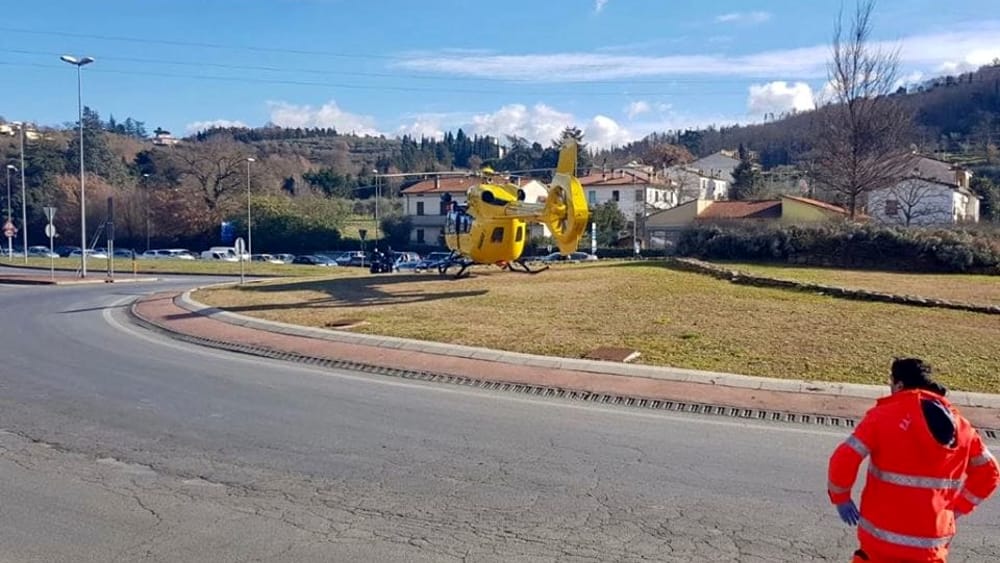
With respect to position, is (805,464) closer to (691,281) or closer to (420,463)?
(420,463)

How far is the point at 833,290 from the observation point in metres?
20.7

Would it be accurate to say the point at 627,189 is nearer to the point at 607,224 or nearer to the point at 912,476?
the point at 607,224

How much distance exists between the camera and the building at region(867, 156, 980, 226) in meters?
53.7

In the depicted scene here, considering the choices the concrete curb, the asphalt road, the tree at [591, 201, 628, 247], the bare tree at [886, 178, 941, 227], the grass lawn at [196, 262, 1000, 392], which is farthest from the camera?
the tree at [591, 201, 628, 247]

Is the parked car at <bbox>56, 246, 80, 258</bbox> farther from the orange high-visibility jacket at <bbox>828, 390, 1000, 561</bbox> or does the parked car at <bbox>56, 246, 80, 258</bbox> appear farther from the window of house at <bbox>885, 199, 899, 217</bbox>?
the orange high-visibility jacket at <bbox>828, 390, 1000, 561</bbox>

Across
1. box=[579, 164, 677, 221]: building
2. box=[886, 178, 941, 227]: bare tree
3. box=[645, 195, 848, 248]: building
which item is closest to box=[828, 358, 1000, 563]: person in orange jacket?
box=[645, 195, 848, 248]: building

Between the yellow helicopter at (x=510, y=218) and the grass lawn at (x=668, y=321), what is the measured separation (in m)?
1.62

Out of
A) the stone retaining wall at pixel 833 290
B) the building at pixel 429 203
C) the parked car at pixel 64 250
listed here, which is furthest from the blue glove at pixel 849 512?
the parked car at pixel 64 250

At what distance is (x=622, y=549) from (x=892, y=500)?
2.27 metres

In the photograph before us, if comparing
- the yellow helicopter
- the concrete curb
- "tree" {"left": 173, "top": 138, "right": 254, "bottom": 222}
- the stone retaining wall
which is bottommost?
the concrete curb

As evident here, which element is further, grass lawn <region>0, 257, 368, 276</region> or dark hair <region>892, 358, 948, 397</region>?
grass lawn <region>0, 257, 368, 276</region>

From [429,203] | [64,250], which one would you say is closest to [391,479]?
[429,203]

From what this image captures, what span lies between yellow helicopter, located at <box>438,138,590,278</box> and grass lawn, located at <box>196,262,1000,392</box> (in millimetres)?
1616

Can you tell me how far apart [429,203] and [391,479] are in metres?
73.1
